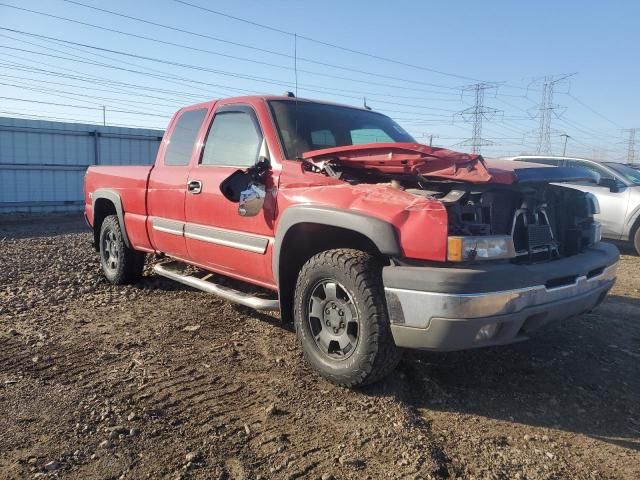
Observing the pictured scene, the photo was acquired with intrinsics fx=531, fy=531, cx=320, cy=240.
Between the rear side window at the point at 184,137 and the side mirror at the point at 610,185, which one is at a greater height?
the rear side window at the point at 184,137

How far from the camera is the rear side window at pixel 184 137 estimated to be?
506 centimetres

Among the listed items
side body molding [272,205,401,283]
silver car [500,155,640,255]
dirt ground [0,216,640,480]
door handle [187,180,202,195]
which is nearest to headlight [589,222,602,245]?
dirt ground [0,216,640,480]

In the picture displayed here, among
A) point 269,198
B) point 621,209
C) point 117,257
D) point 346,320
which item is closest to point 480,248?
point 346,320

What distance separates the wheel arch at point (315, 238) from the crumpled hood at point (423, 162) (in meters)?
0.39

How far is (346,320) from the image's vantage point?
3.38m

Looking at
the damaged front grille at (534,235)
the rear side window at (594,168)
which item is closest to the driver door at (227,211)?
the damaged front grille at (534,235)

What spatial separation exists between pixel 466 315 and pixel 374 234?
67 cm

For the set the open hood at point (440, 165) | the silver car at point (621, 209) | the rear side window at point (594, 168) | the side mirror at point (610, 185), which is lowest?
the silver car at point (621, 209)

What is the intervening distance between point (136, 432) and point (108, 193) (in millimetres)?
3879

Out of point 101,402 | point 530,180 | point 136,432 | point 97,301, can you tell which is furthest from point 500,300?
point 97,301

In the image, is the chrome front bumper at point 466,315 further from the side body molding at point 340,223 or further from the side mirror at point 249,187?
the side mirror at point 249,187

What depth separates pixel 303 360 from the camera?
3936mm

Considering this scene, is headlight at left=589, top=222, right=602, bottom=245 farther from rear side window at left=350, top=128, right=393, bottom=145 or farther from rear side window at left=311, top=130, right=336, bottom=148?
rear side window at left=311, top=130, right=336, bottom=148

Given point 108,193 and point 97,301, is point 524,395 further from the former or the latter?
point 108,193
